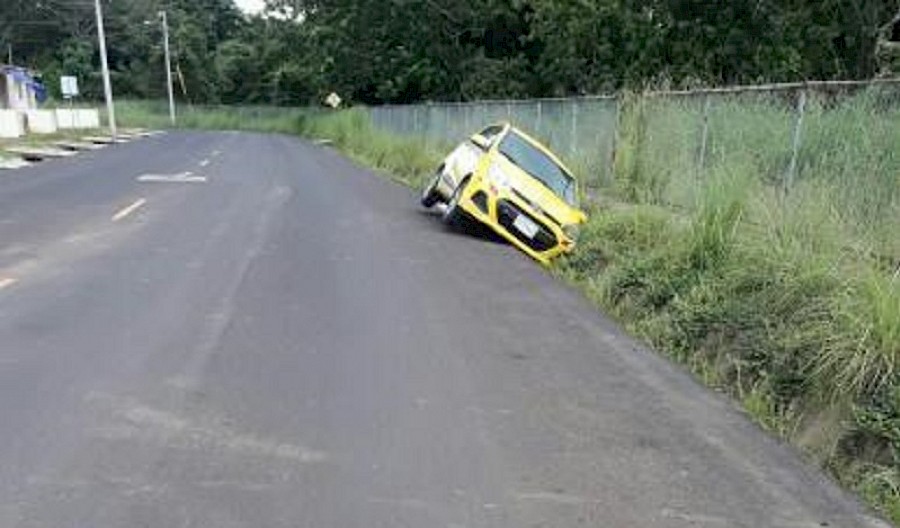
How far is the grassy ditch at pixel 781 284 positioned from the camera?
22.2ft

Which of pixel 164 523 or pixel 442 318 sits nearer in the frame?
pixel 164 523

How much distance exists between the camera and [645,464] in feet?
19.5

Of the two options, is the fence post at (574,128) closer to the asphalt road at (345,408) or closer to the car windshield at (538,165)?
the car windshield at (538,165)

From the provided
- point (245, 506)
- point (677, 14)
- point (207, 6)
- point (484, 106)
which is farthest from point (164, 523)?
point (207, 6)

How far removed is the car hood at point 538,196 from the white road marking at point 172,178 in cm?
1111

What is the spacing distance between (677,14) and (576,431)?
25.5 meters

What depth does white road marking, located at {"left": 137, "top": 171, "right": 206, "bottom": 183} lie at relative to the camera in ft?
80.9

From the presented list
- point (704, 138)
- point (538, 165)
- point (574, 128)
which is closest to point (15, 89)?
point (574, 128)

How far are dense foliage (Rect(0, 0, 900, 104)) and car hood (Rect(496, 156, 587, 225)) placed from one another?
808 centimetres

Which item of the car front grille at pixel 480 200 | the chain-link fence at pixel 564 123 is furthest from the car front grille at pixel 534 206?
the chain-link fence at pixel 564 123

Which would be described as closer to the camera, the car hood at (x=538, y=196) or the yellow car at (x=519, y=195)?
the yellow car at (x=519, y=195)

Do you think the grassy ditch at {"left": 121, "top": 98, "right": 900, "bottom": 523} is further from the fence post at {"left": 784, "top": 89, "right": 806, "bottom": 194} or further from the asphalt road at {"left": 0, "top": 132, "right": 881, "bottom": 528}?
the asphalt road at {"left": 0, "top": 132, "right": 881, "bottom": 528}

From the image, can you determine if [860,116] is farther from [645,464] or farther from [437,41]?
[437,41]

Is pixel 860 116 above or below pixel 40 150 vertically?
above
